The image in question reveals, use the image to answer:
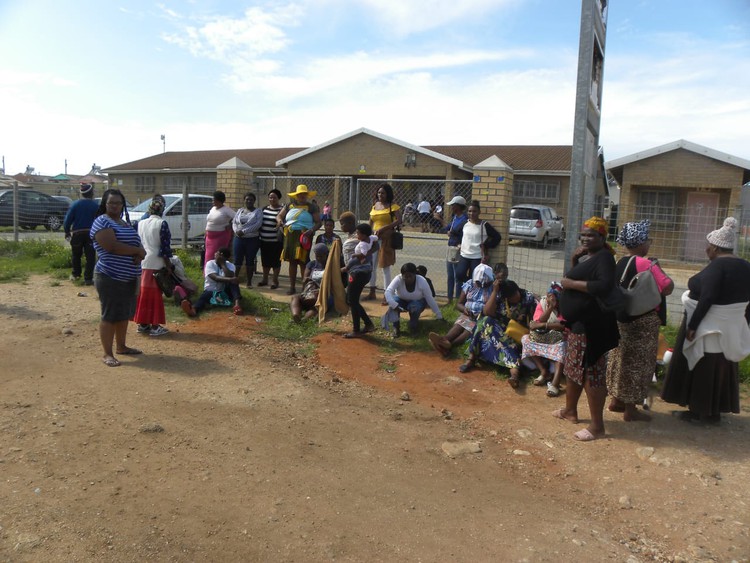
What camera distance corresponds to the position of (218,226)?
972 centimetres

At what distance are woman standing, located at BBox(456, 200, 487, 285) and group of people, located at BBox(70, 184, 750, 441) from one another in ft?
0.05

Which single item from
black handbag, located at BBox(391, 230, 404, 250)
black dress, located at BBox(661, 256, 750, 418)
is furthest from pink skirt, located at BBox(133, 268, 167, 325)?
black dress, located at BBox(661, 256, 750, 418)

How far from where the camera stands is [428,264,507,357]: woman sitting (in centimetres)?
686

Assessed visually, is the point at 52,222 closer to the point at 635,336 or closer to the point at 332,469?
the point at 332,469

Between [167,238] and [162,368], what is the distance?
206cm

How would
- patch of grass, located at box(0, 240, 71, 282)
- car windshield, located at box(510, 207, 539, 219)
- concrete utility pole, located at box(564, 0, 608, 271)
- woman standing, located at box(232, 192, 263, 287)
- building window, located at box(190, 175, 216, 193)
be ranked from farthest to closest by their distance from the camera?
building window, located at box(190, 175, 216, 193) → car windshield, located at box(510, 207, 539, 219) → patch of grass, located at box(0, 240, 71, 282) → woman standing, located at box(232, 192, 263, 287) → concrete utility pole, located at box(564, 0, 608, 271)

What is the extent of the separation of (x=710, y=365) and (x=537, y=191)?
25.1 m

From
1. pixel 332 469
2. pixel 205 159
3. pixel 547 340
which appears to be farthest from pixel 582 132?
pixel 205 159

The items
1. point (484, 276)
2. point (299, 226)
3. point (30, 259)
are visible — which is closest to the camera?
point (484, 276)

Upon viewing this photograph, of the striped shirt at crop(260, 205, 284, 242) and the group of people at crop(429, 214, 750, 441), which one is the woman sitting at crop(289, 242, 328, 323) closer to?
the striped shirt at crop(260, 205, 284, 242)

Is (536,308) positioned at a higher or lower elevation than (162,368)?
higher

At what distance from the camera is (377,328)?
26.2ft

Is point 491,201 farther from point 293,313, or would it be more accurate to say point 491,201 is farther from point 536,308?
point 293,313

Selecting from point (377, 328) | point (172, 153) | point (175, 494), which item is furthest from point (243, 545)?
point (172, 153)
